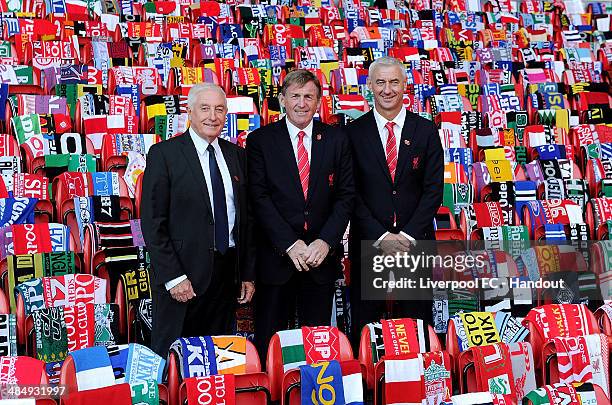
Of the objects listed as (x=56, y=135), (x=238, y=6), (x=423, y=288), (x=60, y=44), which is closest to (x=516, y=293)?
(x=423, y=288)

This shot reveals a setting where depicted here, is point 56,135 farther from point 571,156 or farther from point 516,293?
point 571,156

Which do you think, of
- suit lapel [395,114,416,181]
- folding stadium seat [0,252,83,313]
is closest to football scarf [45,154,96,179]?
folding stadium seat [0,252,83,313]

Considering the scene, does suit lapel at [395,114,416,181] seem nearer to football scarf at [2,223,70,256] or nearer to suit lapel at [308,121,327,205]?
suit lapel at [308,121,327,205]

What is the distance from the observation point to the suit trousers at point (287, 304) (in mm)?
4184

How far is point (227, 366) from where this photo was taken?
11.1 ft

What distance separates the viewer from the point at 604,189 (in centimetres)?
613

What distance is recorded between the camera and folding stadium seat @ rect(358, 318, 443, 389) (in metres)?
3.58

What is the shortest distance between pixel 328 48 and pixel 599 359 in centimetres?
564

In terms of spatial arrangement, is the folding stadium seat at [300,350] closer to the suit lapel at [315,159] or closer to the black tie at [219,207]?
the black tie at [219,207]

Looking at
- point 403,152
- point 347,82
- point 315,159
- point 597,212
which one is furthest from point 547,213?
point 347,82

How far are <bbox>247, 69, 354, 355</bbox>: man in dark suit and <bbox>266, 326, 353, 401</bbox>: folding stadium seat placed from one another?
1.91ft

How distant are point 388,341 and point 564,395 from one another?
28.1 inches

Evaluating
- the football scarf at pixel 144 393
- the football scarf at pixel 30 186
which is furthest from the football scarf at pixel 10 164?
the football scarf at pixel 144 393

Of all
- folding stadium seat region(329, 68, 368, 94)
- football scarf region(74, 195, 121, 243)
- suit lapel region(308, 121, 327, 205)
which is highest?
folding stadium seat region(329, 68, 368, 94)
